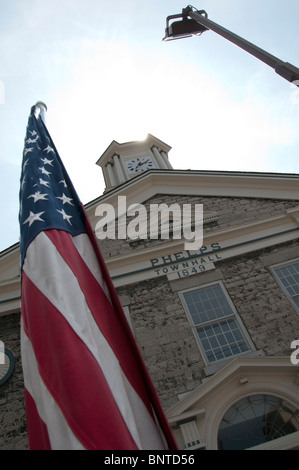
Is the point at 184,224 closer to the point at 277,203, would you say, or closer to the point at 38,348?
the point at 277,203

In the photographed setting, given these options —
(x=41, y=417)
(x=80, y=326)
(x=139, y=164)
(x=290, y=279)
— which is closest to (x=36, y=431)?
(x=41, y=417)

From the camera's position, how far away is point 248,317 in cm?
783

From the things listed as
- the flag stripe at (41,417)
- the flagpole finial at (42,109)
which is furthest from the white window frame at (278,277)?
the flagpole finial at (42,109)

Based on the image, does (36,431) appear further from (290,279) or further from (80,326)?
(290,279)

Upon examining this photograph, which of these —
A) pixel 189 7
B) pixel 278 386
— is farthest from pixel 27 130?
pixel 278 386

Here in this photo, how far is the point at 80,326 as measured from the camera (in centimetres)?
384

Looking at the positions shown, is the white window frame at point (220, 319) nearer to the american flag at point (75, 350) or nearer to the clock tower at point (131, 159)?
the american flag at point (75, 350)

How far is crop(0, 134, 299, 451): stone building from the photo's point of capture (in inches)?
252

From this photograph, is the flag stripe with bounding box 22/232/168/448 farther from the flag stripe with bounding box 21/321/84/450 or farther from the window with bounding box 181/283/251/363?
the window with bounding box 181/283/251/363

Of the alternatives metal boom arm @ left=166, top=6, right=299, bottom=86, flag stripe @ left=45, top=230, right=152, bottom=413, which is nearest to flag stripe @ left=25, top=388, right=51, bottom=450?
flag stripe @ left=45, top=230, right=152, bottom=413

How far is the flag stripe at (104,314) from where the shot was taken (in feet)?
13.1

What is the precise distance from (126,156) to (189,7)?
31.2 feet

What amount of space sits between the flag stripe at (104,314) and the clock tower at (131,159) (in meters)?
10.9

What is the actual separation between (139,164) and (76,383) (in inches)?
551
